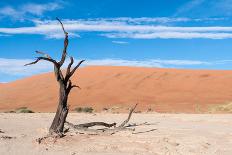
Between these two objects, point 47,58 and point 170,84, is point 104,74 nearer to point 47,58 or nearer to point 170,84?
point 170,84

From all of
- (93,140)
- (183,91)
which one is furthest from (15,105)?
(93,140)

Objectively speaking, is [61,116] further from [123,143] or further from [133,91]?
[133,91]

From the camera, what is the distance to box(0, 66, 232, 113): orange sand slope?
3922 cm

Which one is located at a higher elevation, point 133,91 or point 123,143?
point 133,91

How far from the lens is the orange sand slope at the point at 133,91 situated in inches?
1544

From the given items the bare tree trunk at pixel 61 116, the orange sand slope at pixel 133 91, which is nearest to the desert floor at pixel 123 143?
the bare tree trunk at pixel 61 116

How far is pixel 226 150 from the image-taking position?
1400 centimetres

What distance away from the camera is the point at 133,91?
48312 millimetres

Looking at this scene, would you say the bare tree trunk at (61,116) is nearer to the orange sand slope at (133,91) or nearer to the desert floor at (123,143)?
the desert floor at (123,143)

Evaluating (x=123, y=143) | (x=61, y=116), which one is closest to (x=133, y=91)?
(x=61, y=116)

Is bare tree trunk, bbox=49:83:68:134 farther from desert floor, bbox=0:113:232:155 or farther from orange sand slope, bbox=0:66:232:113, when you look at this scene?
orange sand slope, bbox=0:66:232:113

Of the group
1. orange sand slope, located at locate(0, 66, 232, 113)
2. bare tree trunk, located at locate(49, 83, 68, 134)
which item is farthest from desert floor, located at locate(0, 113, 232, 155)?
orange sand slope, located at locate(0, 66, 232, 113)

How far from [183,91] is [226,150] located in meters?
34.0

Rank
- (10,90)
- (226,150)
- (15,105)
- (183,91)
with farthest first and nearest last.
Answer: (10,90), (183,91), (15,105), (226,150)
